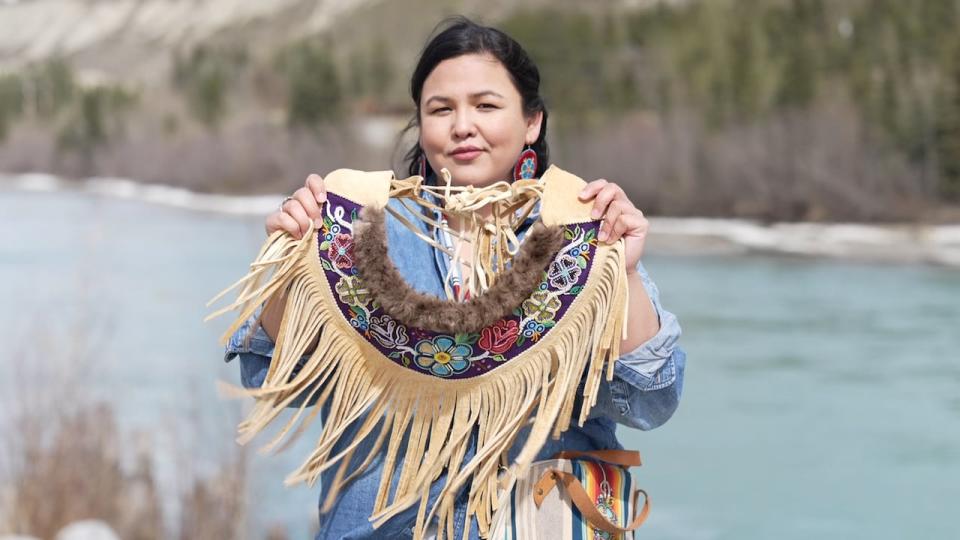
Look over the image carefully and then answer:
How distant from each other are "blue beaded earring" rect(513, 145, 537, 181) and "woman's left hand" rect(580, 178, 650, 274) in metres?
0.09

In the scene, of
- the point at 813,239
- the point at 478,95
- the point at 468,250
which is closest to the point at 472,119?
the point at 478,95

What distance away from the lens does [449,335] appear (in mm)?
1318

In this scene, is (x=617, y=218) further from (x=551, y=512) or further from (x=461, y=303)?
(x=551, y=512)

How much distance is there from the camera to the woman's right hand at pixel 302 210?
133 cm

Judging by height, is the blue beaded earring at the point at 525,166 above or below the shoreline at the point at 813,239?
below

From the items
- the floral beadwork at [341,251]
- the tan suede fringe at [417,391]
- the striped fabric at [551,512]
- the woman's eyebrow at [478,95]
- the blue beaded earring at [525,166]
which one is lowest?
the striped fabric at [551,512]

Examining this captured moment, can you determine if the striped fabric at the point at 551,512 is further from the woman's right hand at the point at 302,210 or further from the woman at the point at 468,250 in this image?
the woman's right hand at the point at 302,210

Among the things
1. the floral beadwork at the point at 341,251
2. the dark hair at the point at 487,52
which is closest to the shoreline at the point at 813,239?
the dark hair at the point at 487,52

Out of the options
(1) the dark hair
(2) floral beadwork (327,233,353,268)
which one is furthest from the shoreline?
(2) floral beadwork (327,233,353,268)

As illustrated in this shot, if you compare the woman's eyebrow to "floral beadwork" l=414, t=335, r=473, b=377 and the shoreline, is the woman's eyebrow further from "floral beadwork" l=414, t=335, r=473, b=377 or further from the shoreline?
the shoreline

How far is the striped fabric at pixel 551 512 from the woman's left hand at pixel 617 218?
0.71ft

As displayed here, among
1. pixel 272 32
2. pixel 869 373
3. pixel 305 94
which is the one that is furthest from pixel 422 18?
pixel 869 373

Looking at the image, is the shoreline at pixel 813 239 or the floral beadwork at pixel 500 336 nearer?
the floral beadwork at pixel 500 336

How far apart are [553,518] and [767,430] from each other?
531cm
